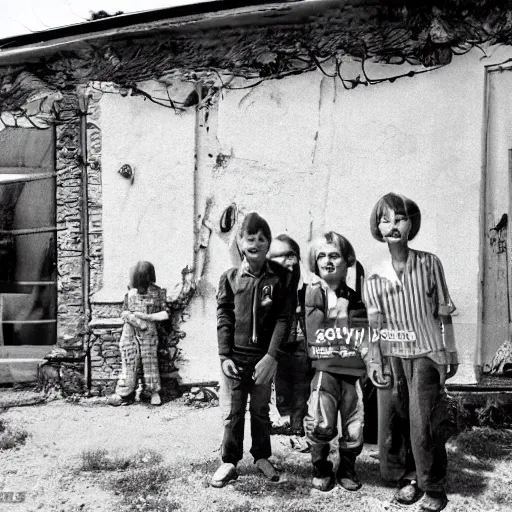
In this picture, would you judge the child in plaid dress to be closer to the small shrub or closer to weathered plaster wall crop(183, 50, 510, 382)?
weathered plaster wall crop(183, 50, 510, 382)

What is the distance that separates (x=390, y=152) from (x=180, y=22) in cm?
194

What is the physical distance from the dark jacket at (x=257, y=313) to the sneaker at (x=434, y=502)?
1.40 metres

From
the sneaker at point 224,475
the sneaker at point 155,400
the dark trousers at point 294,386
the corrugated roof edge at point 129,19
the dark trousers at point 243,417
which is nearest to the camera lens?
the sneaker at point 224,475

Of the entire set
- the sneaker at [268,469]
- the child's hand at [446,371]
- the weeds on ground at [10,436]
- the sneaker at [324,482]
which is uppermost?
the child's hand at [446,371]

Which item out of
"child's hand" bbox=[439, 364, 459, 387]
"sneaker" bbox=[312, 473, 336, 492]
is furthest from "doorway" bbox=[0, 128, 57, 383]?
"child's hand" bbox=[439, 364, 459, 387]

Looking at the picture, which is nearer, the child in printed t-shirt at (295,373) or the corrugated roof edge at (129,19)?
the child in printed t-shirt at (295,373)

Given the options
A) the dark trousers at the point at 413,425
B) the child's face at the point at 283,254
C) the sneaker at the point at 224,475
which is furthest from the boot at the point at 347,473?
the child's face at the point at 283,254

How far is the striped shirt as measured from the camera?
4.26 meters

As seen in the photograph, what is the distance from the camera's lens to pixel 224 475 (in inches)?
170

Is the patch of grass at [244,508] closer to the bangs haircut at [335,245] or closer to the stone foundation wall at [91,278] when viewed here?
the stone foundation wall at [91,278]

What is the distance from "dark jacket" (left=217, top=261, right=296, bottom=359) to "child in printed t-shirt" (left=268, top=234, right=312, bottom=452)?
7cm

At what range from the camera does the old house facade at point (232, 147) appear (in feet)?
15.5

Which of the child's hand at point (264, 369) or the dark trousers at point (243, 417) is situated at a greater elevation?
the child's hand at point (264, 369)

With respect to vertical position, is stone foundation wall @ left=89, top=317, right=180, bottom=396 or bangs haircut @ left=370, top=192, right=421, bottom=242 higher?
bangs haircut @ left=370, top=192, right=421, bottom=242
